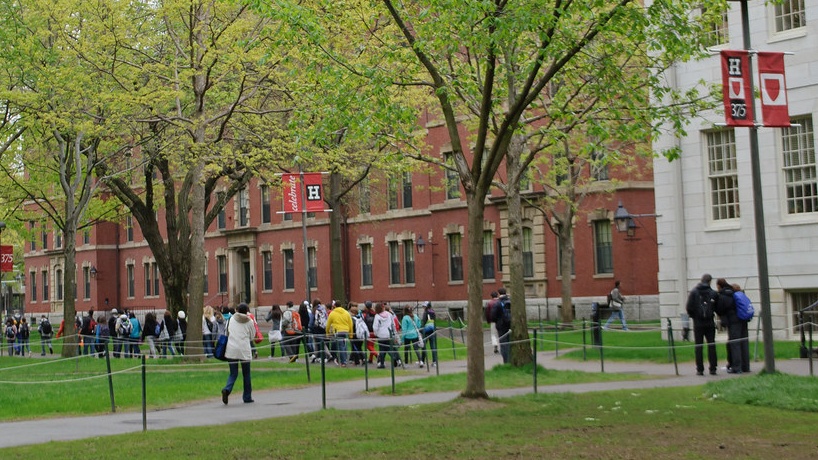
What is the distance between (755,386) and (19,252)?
307ft

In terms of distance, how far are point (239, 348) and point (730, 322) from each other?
1001 cm

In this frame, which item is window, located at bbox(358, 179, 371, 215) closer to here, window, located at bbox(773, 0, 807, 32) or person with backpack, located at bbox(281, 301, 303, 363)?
person with backpack, located at bbox(281, 301, 303, 363)

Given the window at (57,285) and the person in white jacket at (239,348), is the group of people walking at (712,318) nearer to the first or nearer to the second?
the person in white jacket at (239,348)

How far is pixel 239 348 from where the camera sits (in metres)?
19.8

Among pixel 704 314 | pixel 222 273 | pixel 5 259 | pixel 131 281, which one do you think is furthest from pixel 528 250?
pixel 131 281

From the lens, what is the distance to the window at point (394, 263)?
56.5 meters

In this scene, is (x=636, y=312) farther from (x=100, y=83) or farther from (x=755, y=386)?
(x=755, y=386)

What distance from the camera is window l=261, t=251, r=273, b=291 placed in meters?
63.4

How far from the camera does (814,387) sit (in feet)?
54.4

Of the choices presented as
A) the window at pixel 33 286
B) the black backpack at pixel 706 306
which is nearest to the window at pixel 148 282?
the window at pixel 33 286

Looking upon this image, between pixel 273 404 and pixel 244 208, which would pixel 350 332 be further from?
pixel 244 208

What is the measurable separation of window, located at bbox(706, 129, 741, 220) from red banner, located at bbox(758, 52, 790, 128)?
357 inches

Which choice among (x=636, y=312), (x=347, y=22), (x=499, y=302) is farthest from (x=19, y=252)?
(x=347, y=22)

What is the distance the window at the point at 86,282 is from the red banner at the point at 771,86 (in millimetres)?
64917
